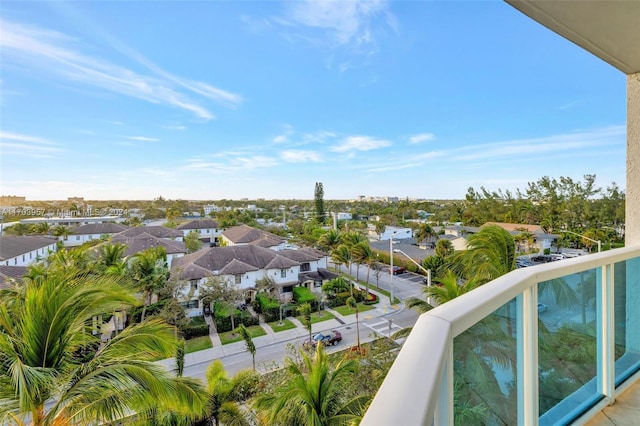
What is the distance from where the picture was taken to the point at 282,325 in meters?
13.8

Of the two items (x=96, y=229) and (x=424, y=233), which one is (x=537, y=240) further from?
(x=96, y=229)

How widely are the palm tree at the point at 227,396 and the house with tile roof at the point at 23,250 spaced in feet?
60.0

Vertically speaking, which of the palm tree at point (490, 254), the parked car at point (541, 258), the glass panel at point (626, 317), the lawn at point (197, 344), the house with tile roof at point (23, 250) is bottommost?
the lawn at point (197, 344)

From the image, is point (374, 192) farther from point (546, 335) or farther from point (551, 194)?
point (546, 335)

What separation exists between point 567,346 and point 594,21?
1937 millimetres

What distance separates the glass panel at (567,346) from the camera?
1.45m

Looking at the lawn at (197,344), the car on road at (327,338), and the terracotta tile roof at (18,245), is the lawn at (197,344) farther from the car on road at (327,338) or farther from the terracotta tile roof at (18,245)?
the terracotta tile roof at (18,245)

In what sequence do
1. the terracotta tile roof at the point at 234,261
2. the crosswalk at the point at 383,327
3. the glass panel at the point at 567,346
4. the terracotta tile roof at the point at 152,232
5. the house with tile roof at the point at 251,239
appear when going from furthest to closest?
1. the terracotta tile roof at the point at 152,232
2. the house with tile roof at the point at 251,239
3. the terracotta tile roof at the point at 234,261
4. the crosswalk at the point at 383,327
5. the glass panel at the point at 567,346

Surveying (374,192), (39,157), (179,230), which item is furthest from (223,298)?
(374,192)

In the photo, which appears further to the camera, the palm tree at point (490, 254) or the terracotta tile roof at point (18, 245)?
the terracotta tile roof at point (18, 245)

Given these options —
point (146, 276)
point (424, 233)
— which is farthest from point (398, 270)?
point (146, 276)

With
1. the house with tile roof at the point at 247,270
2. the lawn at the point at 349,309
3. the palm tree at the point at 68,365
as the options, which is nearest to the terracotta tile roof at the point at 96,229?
the house with tile roof at the point at 247,270

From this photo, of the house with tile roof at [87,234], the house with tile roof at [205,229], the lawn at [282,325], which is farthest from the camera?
the house with tile roof at [205,229]

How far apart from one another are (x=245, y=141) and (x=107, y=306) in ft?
117
